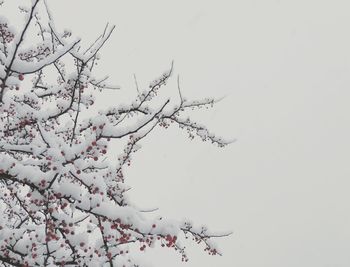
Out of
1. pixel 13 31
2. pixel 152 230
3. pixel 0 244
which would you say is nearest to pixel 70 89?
pixel 13 31

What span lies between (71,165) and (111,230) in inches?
23.3

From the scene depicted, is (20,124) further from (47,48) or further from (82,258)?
(47,48)

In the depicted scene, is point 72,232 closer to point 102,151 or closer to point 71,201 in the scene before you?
point 71,201

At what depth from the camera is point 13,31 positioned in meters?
4.38

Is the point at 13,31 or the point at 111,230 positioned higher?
the point at 13,31

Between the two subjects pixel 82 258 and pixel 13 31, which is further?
pixel 13 31

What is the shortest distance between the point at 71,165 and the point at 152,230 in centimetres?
62

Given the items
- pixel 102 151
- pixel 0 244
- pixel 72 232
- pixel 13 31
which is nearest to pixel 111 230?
pixel 72 232

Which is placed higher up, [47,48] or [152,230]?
[47,48]

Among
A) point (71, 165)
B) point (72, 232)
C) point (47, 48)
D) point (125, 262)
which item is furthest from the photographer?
point (47, 48)

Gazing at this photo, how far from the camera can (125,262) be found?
122 inches

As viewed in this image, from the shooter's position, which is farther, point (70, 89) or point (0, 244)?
point (70, 89)

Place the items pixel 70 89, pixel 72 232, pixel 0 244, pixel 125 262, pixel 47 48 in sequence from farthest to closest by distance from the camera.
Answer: pixel 47 48 → pixel 70 89 → pixel 125 262 → pixel 0 244 → pixel 72 232

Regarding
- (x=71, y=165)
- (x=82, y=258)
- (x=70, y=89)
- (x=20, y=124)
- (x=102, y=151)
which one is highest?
(x=70, y=89)
